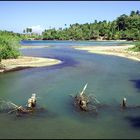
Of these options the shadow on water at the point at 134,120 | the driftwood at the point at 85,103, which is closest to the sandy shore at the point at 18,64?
the driftwood at the point at 85,103

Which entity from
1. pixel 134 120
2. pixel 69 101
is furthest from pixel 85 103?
pixel 134 120

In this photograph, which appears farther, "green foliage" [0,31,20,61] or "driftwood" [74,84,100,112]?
"green foliage" [0,31,20,61]

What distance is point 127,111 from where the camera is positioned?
116ft

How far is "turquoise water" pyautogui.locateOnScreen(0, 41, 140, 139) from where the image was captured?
97.2 ft

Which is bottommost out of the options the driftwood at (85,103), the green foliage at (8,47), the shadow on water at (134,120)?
the shadow on water at (134,120)

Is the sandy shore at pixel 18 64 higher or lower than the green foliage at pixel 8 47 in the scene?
lower

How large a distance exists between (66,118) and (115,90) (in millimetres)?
15033

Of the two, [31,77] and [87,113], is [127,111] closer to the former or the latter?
[87,113]

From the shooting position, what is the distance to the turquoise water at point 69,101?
2964cm

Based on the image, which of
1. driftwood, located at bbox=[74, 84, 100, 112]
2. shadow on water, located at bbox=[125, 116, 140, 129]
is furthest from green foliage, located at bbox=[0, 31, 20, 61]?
shadow on water, located at bbox=[125, 116, 140, 129]

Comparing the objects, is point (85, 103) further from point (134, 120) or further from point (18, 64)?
point (18, 64)

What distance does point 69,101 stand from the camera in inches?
1575

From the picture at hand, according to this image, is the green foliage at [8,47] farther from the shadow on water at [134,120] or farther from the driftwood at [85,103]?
the shadow on water at [134,120]

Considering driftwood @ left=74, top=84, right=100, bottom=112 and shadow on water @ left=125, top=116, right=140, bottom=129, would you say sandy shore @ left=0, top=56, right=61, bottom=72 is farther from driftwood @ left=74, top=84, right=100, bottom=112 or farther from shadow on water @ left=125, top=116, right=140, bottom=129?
shadow on water @ left=125, top=116, right=140, bottom=129
